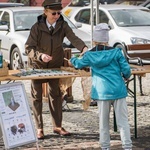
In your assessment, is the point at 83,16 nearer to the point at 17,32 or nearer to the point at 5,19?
the point at 5,19

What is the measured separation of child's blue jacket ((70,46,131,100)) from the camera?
665 cm

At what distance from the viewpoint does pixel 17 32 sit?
14.8 meters

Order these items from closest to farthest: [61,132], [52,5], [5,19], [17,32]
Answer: [52,5], [61,132], [17,32], [5,19]

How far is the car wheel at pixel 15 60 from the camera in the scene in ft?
47.0

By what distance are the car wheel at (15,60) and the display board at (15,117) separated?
7.28m

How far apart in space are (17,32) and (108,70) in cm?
838

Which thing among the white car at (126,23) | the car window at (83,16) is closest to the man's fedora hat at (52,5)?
the white car at (126,23)

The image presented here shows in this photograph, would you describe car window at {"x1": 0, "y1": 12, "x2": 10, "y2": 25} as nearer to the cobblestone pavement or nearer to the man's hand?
the cobblestone pavement

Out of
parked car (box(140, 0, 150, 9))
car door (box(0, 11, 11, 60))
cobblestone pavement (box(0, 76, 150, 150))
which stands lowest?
cobblestone pavement (box(0, 76, 150, 150))

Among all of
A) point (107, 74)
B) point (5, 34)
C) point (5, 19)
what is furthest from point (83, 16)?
point (107, 74)

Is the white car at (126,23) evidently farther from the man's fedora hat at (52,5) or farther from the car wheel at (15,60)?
the man's fedora hat at (52,5)

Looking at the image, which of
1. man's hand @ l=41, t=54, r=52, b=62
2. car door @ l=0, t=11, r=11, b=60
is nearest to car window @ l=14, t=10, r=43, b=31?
car door @ l=0, t=11, r=11, b=60

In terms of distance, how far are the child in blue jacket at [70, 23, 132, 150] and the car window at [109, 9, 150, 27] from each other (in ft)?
31.1

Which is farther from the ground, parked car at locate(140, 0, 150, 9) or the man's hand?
parked car at locate(140, 0, 150, 9)
